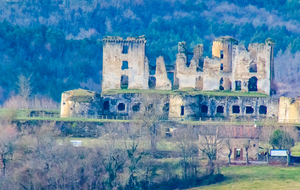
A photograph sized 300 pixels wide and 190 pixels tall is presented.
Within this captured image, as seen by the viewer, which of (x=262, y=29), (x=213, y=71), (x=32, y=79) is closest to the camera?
(x=213, y=71)

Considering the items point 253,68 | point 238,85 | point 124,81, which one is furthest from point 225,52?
point 124,81

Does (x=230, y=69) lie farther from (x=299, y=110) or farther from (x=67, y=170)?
(x=67, y=170)

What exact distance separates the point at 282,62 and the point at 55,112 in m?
42.6

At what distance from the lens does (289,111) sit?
70.6m

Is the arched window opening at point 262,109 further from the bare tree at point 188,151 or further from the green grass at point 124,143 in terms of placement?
the green grass at point 124,143

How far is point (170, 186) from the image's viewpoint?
5694 centimetres

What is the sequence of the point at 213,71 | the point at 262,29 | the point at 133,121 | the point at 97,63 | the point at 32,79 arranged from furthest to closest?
1. the point at 262,29
2. the point at 97,63
3. the point at 32,79
4. the point at 213,71
5. the point at 133,121

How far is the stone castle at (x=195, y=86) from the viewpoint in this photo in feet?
232

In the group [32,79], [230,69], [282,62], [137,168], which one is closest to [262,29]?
[282,62]

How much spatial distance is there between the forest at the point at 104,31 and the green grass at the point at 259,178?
3317 cm

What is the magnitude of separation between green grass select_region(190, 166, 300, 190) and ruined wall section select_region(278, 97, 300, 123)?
1153 cm

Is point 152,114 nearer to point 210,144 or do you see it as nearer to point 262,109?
point 210,144

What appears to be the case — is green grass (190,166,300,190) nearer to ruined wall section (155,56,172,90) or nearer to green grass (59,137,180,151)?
green grass (59,137,180,151)

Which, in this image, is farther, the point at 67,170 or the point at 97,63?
the point at 97,63
